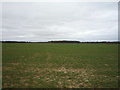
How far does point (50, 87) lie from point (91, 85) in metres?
2.75

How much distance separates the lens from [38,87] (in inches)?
243

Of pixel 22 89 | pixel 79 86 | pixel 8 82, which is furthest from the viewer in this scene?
pixel 8 82

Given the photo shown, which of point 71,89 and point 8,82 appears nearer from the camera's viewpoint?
point 71,89

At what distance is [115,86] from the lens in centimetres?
648

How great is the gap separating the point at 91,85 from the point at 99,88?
0.53 m

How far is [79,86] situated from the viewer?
21.0 ft

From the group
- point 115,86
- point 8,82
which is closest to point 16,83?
point 8,82

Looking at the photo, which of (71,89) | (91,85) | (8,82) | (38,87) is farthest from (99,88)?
(8,82)

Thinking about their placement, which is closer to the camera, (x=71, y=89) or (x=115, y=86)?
(x=71, y=89)

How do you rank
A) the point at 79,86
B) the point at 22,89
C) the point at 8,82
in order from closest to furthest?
the point at 22,89, the point at 79,86, the point at 8,82

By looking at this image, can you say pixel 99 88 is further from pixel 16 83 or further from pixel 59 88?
pixel 16 83

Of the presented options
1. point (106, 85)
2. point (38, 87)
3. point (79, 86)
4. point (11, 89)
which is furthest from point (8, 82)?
point (106, 85)

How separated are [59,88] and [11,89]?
294cm

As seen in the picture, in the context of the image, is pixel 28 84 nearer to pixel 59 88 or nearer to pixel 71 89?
pixel 59 88
